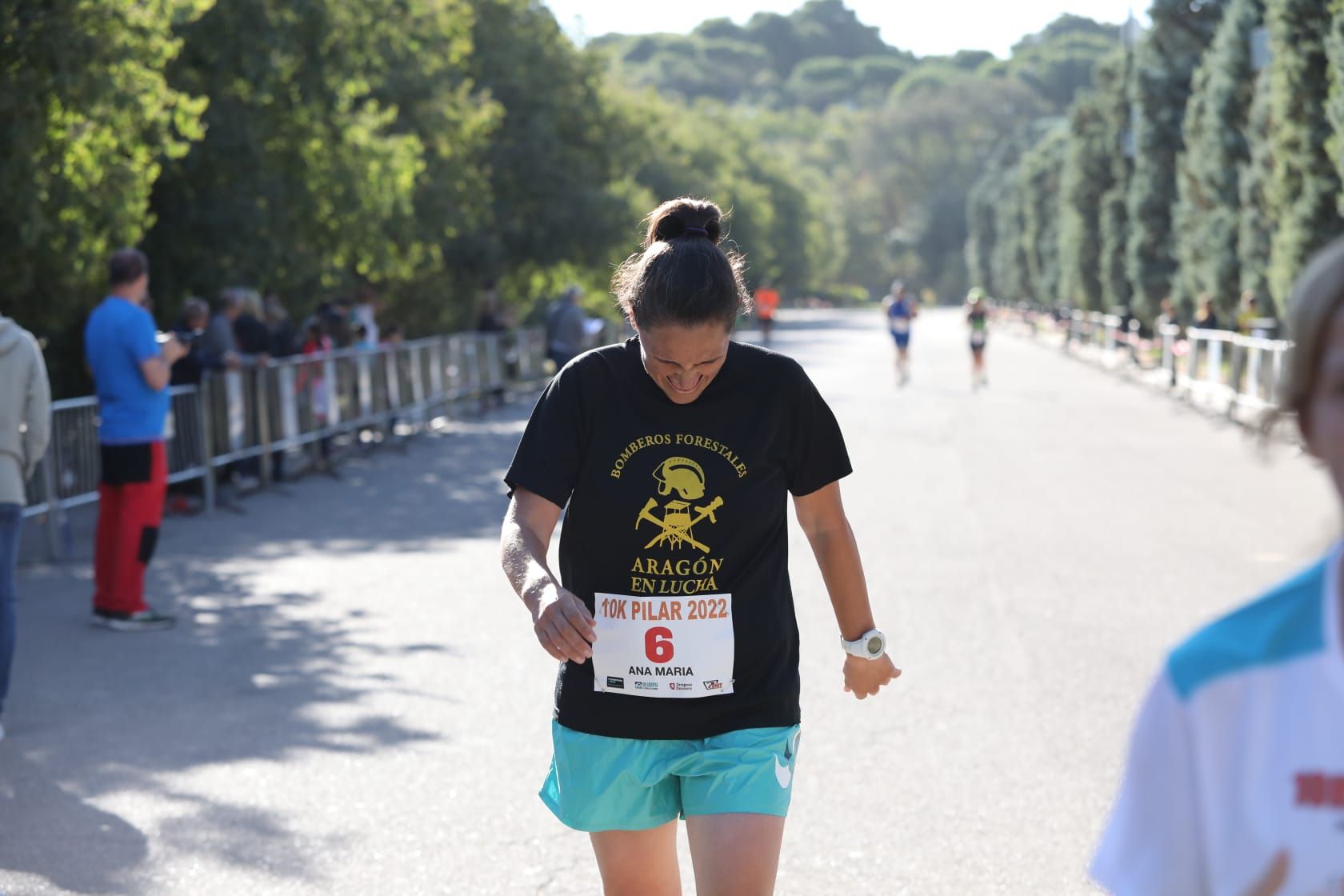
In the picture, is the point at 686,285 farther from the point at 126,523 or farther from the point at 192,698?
the point at 126,523

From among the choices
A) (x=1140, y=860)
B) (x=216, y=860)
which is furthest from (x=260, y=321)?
(x=1140, y=860)

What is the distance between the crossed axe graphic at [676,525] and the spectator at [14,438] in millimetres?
4635

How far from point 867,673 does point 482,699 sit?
424cm

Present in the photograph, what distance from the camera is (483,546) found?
12609 mm

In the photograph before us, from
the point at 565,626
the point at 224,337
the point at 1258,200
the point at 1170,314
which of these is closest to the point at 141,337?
the point at 224,337

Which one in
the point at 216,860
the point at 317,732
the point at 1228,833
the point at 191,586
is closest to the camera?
the point at 1228,833

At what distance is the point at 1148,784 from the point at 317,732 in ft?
19.7

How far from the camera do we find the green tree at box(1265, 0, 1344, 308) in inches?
939

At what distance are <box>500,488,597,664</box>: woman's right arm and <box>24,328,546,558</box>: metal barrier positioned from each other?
714cm

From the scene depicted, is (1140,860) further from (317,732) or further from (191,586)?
(191,586)

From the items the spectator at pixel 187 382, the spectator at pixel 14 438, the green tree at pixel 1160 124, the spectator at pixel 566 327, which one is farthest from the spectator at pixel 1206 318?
the spectator at pixel 14 438

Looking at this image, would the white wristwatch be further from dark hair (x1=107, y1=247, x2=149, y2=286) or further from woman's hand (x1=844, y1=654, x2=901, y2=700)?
dark hair (x1=107, y1=247, x2=149, y2=286)

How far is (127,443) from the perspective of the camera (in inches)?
379

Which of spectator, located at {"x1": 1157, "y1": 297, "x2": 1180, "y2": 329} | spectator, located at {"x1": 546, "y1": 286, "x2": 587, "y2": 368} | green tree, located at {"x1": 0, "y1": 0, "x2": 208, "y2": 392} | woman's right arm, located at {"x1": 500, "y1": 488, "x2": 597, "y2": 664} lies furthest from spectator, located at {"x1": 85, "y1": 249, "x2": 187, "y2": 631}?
spectator, located at {"x1": 1157, "y1": 297, "x2": 1180, "y2": 329}
